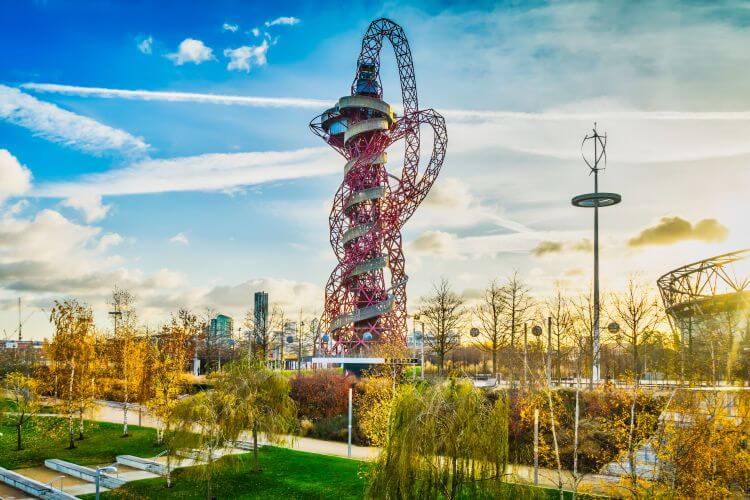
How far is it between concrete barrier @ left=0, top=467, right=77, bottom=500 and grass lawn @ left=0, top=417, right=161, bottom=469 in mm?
3099

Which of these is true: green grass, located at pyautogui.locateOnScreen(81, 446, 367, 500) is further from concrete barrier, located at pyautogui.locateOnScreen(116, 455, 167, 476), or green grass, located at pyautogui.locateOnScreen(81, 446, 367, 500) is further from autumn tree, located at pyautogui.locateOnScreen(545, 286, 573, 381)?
autumn tree, located at pyautogui.locateOnScreen(545, 286, 573, 381)

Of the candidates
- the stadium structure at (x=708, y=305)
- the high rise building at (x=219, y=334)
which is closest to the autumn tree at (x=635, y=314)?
the stadium structure at (x=708, y=305)

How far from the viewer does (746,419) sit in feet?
49.0

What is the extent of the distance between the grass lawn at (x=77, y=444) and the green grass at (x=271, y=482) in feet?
19.3

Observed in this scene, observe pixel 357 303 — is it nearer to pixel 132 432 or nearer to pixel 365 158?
pixel 365 158

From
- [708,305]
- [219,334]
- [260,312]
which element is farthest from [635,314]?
[219,334]

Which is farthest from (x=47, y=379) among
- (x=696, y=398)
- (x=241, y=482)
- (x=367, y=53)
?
(x=367, y=53)

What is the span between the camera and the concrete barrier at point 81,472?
2159cm

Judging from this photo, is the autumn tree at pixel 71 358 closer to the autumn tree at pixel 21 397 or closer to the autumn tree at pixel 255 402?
the autumn tree at pixel 21 397

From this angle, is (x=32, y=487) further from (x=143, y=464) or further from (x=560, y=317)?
(x=560, y=317)

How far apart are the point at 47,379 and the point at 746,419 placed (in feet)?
106

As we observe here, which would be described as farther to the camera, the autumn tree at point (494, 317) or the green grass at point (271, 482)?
the autumn tree at point (494, 317)

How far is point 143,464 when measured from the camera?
78.9 ft

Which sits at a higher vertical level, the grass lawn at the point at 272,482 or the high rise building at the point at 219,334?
the high rise building at the point at 219,334
